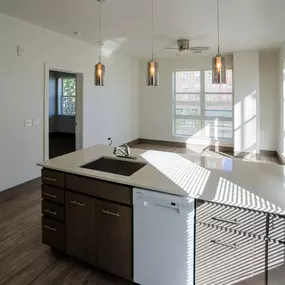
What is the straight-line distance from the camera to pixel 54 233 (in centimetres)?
223

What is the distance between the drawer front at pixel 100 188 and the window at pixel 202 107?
6.05 metres

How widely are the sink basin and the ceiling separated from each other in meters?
2.14

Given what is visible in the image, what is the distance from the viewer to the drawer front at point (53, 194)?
2.13m

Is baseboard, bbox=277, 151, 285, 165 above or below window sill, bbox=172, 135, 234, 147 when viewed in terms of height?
below

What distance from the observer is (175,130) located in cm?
792

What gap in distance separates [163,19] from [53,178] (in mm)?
3057

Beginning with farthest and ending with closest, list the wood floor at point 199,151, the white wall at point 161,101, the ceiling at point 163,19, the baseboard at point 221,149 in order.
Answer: the white wall at point 161,101, the baseboard at point 221,149, the wood floor at point 199,151, the ceiling at point 163,19

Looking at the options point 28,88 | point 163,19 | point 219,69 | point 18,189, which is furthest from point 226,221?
point 28,88

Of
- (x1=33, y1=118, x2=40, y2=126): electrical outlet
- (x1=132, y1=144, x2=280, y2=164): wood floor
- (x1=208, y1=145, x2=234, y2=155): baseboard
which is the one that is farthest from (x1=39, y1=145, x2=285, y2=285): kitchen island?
(x1=208, y1=145, x2=234, y2=155): baseboard

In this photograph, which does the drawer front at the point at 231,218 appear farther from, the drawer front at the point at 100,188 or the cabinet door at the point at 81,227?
the cabinet door at the point at 81,227

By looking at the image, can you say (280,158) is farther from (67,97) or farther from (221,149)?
(67,97)

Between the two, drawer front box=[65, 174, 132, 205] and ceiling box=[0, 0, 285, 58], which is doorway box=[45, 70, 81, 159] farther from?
drawer front box=[65, 174, 132, 205]

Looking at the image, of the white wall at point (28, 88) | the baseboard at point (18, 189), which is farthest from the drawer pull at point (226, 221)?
the white wall at point (28, 88)

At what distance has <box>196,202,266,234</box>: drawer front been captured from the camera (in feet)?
4.69
